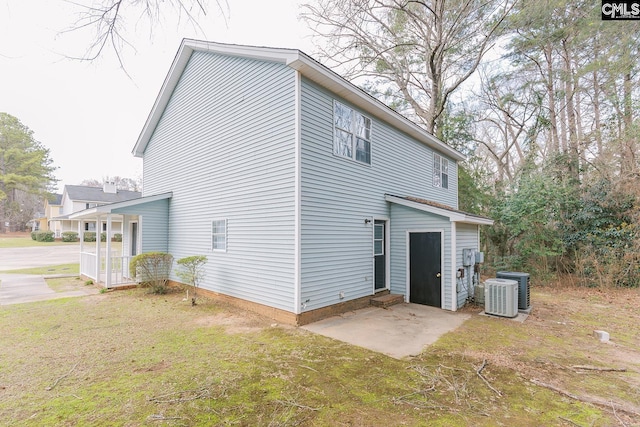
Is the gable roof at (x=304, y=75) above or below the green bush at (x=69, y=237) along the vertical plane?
above

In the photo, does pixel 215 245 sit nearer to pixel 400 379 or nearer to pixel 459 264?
pixel 400 379

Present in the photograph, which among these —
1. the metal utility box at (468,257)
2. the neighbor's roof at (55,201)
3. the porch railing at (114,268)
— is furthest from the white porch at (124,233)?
the neighbor's roof at (55,201)

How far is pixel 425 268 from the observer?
7867 mm

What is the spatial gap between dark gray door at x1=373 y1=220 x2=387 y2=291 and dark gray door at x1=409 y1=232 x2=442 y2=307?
29.6 inches

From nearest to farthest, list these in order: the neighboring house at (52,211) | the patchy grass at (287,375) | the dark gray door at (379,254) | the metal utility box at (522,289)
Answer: the patchy grass at (287,375) < the metal utility box at (522,289) < the dark gray door at (379,254) < the neighboring house at (52,211)

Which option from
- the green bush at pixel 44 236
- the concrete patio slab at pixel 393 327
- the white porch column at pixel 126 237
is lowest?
the concrete patio slab at pixel 393 327

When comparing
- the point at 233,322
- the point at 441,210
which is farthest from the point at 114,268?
the point at 441,210

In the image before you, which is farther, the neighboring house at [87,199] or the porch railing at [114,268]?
the neighboring house at [87,199]

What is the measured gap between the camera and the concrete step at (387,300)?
24.5ft

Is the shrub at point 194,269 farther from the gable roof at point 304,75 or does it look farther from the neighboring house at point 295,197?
the gable roof at point 304,75

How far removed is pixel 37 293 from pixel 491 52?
2210 centimetres

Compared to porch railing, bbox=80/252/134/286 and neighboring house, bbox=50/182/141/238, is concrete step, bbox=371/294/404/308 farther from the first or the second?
neighboring house, bbox=50/182/141/238

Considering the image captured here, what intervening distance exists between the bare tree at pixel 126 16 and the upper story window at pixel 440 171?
406 inches

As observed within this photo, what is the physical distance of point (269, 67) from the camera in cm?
683
